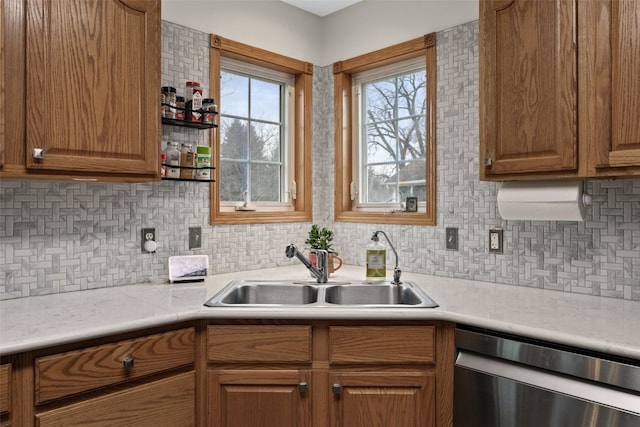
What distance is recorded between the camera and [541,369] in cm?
142

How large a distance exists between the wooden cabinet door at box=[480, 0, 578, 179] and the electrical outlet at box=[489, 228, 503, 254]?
1.39 ft

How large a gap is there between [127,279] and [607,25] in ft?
6.97

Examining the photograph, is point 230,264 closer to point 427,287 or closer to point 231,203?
point 231,203

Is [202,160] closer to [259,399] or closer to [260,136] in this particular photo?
[260,136]

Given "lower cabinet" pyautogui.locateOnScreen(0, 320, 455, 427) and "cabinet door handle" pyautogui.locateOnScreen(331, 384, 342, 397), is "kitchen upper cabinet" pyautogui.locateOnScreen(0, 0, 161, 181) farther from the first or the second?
"cabinet door handle" pyautogui.locateOnScreen(331, 384, 342, 397)

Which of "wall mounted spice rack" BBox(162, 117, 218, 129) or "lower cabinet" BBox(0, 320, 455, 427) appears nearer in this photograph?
"lower cabinet" BBox(0, 320, 455, 427)

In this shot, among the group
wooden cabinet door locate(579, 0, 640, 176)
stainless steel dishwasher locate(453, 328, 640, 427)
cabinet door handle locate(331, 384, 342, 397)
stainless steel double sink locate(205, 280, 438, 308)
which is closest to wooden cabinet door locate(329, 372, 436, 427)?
cabinet door handle locate(331, 384, 342, 397)

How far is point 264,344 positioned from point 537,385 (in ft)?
2.97

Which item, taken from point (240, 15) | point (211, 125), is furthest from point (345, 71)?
point (211, 125)

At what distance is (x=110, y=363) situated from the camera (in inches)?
56.6

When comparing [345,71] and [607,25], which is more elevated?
[345,71]

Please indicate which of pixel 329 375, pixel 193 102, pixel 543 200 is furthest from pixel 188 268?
pixel 543 200

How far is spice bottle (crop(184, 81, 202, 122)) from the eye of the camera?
220cm

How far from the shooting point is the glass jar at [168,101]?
83.0 inches
